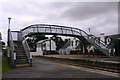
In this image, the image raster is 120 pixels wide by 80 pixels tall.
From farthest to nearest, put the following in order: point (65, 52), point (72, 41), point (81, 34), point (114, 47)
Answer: point (72, 41)
point (65, 52)
point (114, 47)
point (81, 34)

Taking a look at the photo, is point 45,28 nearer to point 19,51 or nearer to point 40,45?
point 19,51

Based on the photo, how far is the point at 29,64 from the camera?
2395 cm

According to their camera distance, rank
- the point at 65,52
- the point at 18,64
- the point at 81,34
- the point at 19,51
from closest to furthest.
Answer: the point at 18,64 → the point at 19,51 → the point at 81,34 → the point at 65,52

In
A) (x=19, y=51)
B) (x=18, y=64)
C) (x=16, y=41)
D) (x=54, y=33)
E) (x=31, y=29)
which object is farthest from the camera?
(x=54, y=33)

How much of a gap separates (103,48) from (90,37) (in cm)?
323

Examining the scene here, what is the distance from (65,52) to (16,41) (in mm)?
51330

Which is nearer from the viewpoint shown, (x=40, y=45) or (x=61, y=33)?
(x=61, y=33)

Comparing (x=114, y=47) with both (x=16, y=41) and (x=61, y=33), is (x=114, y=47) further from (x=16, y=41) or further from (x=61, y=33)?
Answer: (x=16, y=41)

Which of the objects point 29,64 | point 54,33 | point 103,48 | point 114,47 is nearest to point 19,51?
point 29,64

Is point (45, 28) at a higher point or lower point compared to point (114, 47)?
higher

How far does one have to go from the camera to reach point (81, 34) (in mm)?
41281

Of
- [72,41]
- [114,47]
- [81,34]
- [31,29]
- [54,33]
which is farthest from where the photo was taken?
[72,41]

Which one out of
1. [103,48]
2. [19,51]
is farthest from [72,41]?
[19,51]

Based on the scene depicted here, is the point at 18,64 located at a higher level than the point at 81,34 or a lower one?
lower
